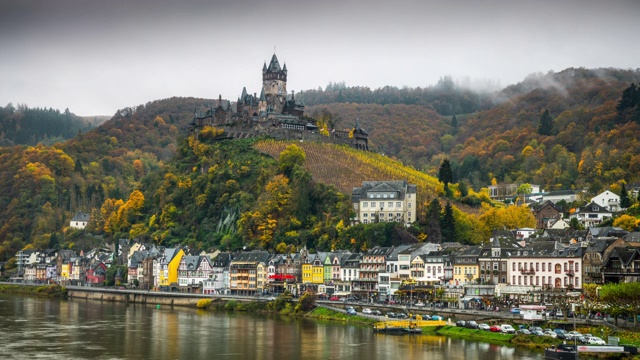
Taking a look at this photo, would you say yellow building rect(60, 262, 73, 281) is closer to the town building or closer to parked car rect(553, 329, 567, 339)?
the town building

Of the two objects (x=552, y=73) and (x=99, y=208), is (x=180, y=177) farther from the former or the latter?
(x=552, y=73)

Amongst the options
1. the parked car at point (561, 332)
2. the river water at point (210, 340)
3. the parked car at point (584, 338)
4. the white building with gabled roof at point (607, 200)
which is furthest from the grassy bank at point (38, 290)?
the parked car at point (584, 338)

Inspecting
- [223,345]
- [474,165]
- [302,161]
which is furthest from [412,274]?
[474,165]

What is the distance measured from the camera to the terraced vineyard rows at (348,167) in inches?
4338

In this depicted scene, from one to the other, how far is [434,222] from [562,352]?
134 feet

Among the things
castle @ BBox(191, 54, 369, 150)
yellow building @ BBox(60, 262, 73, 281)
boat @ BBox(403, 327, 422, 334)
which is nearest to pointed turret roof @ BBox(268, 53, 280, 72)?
castle @ BBox(191, 54, 369, 150)

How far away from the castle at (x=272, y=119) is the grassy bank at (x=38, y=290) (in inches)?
1310

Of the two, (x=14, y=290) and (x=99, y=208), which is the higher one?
(x=99, y=208)

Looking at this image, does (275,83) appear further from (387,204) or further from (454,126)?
(454,126)

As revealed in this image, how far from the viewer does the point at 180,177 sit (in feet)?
410

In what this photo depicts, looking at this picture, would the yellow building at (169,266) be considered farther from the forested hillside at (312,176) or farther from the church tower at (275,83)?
the church tower at (275,83)

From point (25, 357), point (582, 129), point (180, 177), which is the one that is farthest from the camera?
point (582, 129)

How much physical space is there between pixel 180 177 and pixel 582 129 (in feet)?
196

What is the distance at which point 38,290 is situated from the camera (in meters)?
113
